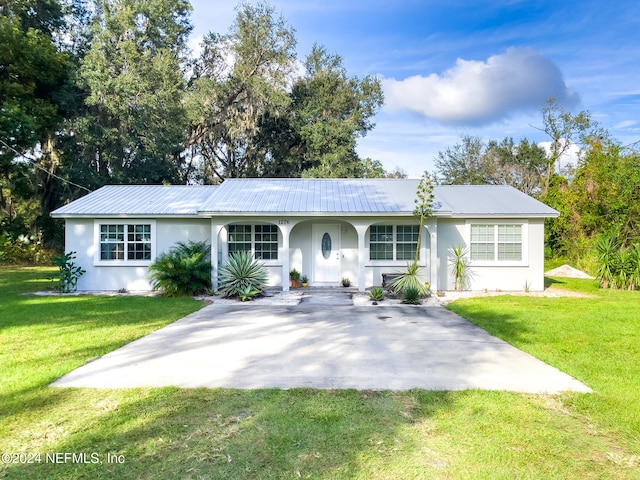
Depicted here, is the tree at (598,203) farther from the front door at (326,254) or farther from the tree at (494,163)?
the tree at (494,163)

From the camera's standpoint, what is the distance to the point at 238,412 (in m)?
3.71

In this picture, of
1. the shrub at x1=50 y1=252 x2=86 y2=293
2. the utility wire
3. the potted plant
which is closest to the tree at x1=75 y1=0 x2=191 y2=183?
the utility wire

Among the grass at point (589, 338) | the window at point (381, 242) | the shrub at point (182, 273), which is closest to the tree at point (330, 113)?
the window at point (381, 242)

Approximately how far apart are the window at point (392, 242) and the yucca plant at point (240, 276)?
3.84 metres

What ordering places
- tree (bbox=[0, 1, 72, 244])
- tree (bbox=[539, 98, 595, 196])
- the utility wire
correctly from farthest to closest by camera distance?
tree (bbox=[539, 98, 595, 196])
the utility wire
tree (bbox=[0, 1, 72, 244])

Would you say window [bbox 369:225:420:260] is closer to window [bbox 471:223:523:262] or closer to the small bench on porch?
the small bench on porch

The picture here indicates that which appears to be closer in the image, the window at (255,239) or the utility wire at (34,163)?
the window at (255,239)

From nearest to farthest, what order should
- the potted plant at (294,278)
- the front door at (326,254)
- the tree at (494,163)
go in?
the potted plant at (294,278) < the front door at (326,254) < the tree at (494,163)

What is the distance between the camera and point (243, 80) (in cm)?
2489

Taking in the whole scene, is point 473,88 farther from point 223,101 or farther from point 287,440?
point 287,440

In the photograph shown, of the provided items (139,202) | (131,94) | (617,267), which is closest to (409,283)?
(617,267)

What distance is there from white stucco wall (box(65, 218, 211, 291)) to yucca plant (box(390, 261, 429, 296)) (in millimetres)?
6732

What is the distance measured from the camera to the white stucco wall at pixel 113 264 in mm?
12945

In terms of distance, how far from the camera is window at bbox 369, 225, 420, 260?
13148 millimetres
